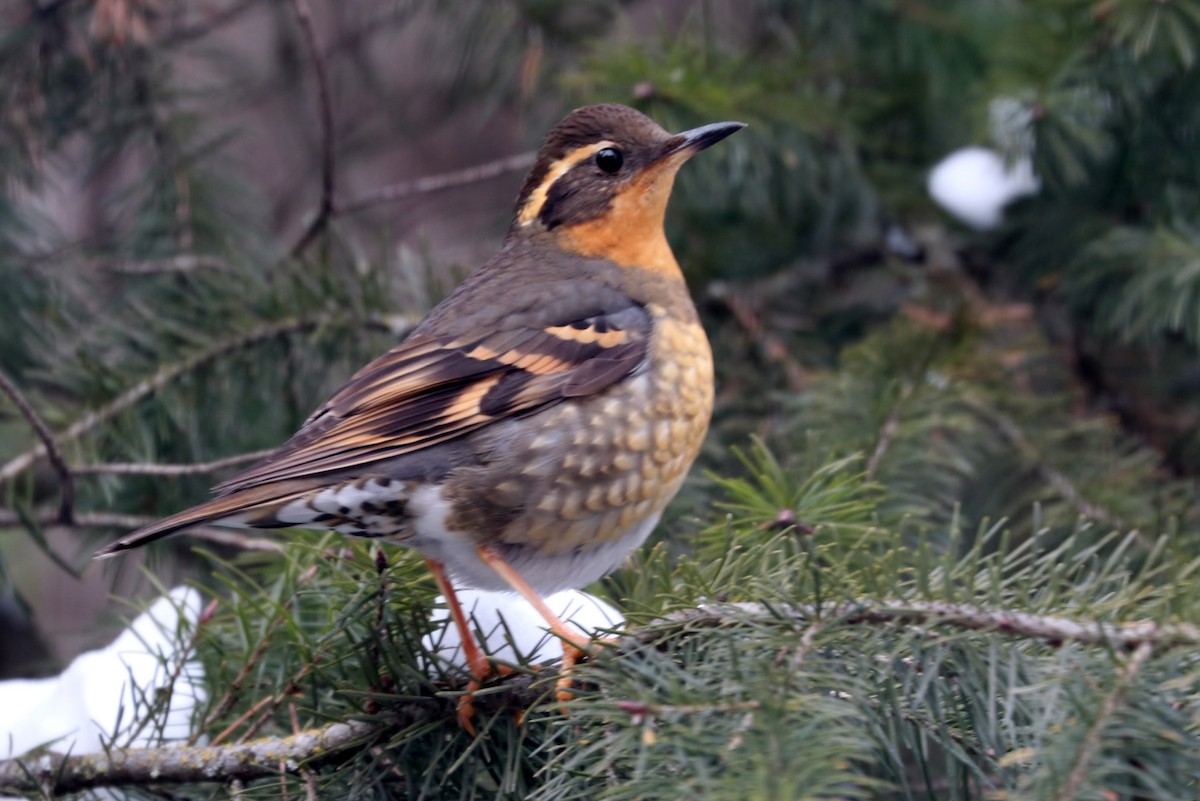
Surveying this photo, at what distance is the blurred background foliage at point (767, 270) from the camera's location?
3016 millimetres

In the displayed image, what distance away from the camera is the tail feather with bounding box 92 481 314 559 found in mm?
2104

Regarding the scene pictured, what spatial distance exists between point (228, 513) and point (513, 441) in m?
0.60

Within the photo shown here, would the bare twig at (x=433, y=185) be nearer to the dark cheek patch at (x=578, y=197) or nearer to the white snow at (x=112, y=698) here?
the dark cheek patch at (x=578, y=197)

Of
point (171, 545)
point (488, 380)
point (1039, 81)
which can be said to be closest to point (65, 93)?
point (171, 545)

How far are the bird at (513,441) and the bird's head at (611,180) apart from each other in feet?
0.10

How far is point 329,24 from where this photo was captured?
19.1ft

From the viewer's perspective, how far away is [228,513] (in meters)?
2.22

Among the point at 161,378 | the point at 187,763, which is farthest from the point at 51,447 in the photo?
the point at 187,763

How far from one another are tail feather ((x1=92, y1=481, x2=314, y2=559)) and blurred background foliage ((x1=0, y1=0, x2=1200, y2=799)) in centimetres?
20

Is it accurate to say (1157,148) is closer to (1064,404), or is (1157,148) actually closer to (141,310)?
(1064,404)

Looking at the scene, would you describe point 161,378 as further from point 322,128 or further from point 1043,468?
point 1043,468

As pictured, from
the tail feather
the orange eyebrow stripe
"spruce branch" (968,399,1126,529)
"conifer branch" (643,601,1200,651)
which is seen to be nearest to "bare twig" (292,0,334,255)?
the orange eyebrow stripe

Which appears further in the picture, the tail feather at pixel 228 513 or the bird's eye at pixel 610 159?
the bird's eye at pixel 610 159

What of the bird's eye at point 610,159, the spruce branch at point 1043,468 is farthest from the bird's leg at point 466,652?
the spruce branch at point 1043,468
